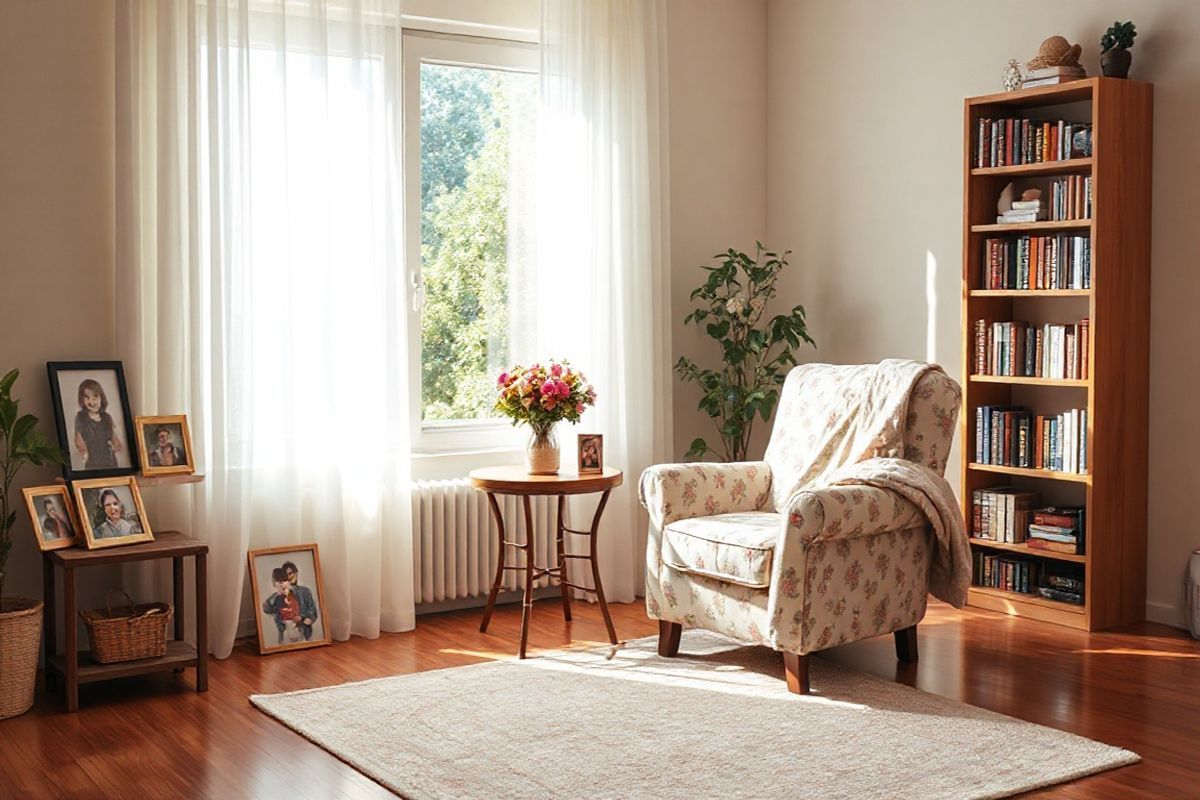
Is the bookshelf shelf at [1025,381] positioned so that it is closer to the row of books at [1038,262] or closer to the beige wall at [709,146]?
the row of books at [1038,262]

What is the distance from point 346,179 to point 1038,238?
2.61 meters

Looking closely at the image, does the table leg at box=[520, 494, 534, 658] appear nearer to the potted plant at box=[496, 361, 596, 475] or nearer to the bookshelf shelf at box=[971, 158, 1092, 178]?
the potted plant at box=[496, 361, 596, 475]

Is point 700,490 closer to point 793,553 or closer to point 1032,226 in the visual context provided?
point 793,553

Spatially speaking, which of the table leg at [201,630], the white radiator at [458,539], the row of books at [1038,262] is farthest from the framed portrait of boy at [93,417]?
the row of books at [1038,262]

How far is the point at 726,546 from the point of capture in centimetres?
401

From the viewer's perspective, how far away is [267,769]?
11.0 feet

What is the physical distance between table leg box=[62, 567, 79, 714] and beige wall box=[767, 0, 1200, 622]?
3.48 metres

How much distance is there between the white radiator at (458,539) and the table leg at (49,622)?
53.7 inches

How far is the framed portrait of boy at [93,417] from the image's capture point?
419 centimetres

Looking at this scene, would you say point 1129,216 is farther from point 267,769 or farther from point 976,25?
point 267,769

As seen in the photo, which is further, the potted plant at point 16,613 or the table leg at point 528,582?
the table leg at point 528,582

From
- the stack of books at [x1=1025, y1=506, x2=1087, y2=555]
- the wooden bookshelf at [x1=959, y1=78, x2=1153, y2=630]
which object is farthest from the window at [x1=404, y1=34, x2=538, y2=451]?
the stack of books at [x1=1025, y1=506, x2=1087, y2=555]

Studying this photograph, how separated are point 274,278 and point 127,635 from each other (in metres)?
1.36

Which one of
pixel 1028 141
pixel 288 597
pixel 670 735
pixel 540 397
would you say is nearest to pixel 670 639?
pixel 670 735
